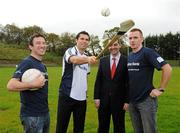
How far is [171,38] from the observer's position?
115938mm

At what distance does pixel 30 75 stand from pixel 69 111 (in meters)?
2.28

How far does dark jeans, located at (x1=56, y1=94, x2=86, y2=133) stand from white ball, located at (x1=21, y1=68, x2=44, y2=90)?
2.03m

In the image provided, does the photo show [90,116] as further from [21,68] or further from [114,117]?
[21,68]

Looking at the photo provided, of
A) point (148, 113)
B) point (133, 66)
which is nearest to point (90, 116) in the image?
point (133, 66)

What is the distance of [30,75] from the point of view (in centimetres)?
564

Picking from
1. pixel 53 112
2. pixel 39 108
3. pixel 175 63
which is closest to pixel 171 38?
pixel 175 63

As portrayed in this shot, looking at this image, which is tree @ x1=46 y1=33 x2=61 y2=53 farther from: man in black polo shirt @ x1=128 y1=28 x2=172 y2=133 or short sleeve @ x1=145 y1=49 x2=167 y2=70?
short sleeve @ x1=145 y1=49 x2=167 y2=70

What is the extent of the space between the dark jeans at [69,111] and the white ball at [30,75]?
6.67ft

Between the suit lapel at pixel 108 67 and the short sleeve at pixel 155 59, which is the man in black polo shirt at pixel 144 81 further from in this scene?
the suit lapel at pixel 108 67

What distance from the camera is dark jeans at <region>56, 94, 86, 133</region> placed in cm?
768

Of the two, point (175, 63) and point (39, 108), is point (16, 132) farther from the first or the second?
point (175, 63)

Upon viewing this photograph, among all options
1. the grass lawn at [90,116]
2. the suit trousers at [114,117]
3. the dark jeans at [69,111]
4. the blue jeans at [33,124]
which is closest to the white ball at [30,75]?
the blue jeans at [33,124]

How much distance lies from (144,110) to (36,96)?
2219 mm

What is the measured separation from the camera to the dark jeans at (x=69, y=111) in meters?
7.68
